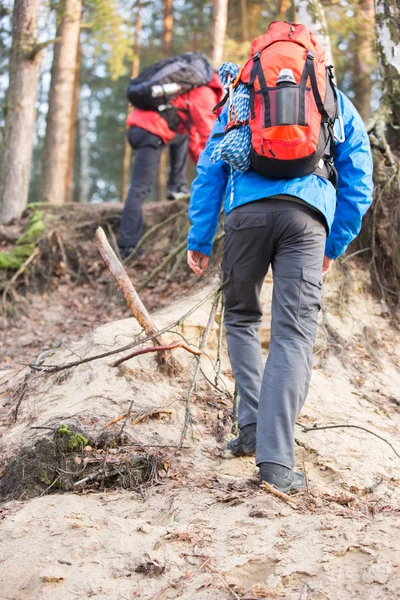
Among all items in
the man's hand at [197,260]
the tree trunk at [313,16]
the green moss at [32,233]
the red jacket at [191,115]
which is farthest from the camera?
the green moss at [32,233]

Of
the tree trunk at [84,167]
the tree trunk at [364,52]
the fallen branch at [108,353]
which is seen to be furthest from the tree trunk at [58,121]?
the tree trunk at [84,167]

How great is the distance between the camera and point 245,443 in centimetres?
378

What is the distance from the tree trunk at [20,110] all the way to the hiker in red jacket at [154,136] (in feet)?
9.02

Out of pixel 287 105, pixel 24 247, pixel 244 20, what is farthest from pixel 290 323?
pixel 244 20

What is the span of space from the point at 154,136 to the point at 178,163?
3.16ft

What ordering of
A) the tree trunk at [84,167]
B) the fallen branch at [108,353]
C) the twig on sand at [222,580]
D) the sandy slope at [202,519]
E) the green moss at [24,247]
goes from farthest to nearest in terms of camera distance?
the tree trunk at [84,167] → the green moss at [24,247] → the fallen branch at [108,353] → the sandy slope at [202,519] → the twig on sand at [222,580]

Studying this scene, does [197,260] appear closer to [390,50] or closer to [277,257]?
[277,257]

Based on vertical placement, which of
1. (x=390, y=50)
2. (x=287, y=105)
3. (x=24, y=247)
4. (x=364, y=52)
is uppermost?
(x=364, y=52)

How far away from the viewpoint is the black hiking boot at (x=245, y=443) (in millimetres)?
3758

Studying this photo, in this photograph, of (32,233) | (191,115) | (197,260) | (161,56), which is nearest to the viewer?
(197,260)

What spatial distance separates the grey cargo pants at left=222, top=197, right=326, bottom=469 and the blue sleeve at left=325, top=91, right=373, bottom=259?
39 centimetres

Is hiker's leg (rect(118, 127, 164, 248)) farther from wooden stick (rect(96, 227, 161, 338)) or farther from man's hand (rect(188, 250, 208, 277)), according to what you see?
man's hand (rect(188, 250, 208, 277))

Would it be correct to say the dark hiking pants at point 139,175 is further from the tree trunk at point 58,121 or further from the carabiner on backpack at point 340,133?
the tree trunk at point 58,121

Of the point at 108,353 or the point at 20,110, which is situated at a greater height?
the point at 20,110
